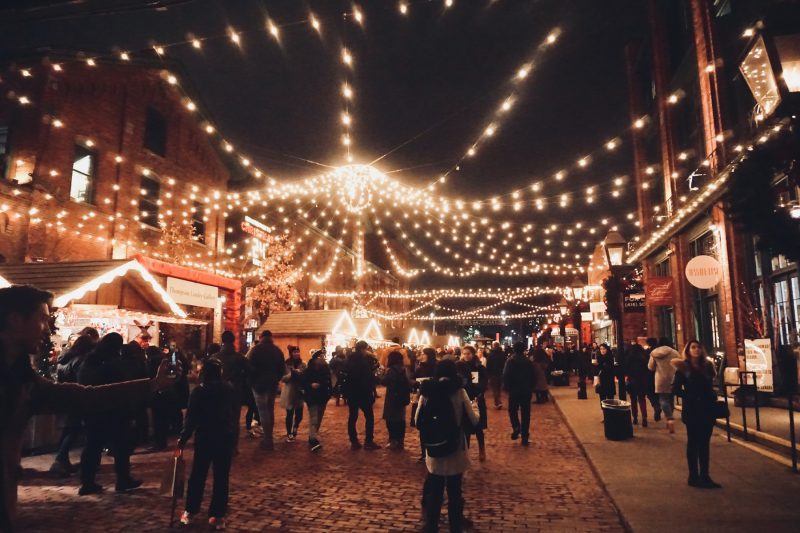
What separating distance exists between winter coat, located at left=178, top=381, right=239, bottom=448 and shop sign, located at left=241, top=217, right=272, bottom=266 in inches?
873

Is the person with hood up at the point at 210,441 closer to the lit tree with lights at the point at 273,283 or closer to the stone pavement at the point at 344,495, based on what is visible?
the stone pavement at the point at 344,495

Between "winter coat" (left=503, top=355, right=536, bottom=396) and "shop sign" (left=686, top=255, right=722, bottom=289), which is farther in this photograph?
"shop sign" (left=686, top=255, right=722, bottom=289)

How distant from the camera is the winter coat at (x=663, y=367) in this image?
33.6 ft

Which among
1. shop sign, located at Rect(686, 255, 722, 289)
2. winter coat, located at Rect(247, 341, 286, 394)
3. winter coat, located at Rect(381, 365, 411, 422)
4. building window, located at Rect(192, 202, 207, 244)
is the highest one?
building window, located at Rect(192, 202, 207, 244)

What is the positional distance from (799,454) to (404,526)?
19.7ft

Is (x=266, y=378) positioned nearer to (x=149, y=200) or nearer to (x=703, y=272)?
(x=703, y=272)

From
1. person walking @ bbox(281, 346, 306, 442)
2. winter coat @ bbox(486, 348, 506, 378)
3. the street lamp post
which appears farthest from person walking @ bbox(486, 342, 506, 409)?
person walking @ bbox(281, 346, 306, 442)

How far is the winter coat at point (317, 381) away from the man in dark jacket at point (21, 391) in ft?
22.5

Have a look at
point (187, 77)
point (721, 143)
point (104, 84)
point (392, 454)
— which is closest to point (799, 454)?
point (392, 454)

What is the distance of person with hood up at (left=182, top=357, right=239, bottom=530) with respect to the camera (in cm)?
516

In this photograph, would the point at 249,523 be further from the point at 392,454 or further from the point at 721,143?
the point at 721,143

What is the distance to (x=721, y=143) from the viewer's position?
14508 mm

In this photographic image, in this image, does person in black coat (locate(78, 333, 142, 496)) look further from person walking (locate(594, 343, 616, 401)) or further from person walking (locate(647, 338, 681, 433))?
person walking (locate(594, 343, 616, 401))

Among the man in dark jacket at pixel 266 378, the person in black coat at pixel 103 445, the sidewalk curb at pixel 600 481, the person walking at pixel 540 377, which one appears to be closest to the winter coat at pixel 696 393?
the sidewalk curb at pixel 600 481
